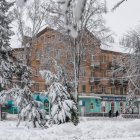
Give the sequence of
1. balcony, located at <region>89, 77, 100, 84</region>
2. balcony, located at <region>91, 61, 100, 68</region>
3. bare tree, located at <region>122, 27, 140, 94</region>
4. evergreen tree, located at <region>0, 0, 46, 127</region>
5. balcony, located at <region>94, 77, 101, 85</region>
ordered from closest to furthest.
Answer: evergreen tree, located at <region>0, 0, 46, 127</region> < bare tree, located at <region>122, 27, 140, 94</region> < balcony, located at <region>91, 61, 100, 68</region> < balcony, located at <region>89, 77, 100, 84</region> < balcony, located at <region>94, 77, 101, 85</region>

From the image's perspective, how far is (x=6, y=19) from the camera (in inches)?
1203

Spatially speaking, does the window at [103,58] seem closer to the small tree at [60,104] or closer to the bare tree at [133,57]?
the bare tree at [133,57]

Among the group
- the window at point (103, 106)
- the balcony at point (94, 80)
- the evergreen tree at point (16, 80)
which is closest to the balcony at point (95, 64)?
the balcony at point (94, 80)

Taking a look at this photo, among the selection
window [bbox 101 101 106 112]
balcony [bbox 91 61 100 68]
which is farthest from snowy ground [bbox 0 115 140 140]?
window [bbox 101 101 106 112]

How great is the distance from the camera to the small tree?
880 inches

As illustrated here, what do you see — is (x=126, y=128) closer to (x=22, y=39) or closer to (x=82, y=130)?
(x=82, y=130)

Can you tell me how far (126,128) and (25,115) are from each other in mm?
7295

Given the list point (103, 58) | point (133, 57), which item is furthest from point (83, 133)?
point (103, 58)

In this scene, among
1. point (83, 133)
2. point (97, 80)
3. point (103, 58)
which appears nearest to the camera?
point (83, 133)

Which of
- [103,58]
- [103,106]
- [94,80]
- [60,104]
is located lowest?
[103,106]

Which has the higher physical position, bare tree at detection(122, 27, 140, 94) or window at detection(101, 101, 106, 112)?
bare tree at detection(122, 27, 140, 94)

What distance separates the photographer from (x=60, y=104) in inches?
899

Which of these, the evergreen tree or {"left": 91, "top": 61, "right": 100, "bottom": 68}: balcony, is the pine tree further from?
the evergreen tree

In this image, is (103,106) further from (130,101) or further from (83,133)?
(83,133)
